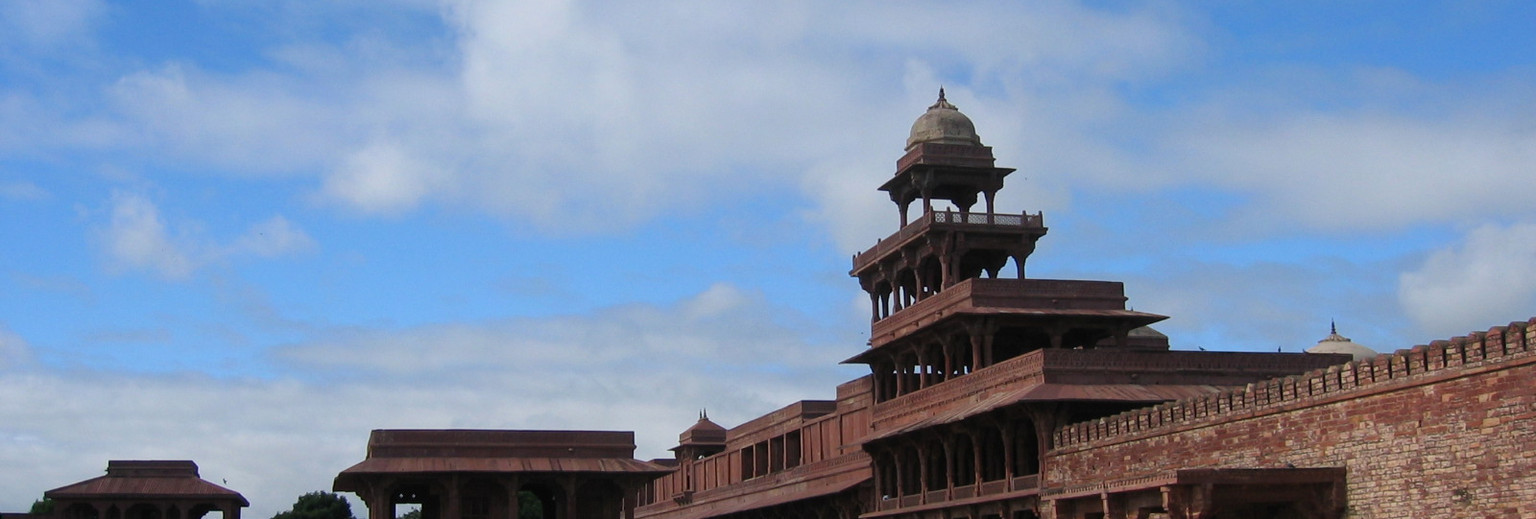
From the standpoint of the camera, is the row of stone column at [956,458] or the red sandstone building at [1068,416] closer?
the red sandstone building at [1068,416]

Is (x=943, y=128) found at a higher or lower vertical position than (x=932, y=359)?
higher

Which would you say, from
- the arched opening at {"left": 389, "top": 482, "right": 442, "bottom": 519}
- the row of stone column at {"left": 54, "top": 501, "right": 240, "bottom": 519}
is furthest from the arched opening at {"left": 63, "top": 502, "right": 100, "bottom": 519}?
the arched opening at {"left": 389, "top": 482, "right": 442, "bottom": 519}

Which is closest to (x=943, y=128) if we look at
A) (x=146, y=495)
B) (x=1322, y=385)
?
(x=1322, y=385)

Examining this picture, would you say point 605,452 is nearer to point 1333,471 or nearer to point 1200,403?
point 1200,403

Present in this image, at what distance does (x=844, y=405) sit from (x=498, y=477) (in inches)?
442

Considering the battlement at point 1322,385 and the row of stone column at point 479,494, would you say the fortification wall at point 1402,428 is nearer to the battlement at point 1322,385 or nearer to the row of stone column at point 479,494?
the battlement at point 1322,385

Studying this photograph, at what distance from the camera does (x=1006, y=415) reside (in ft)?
127

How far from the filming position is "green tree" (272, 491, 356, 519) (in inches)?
4550

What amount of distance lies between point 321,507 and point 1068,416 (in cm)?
8835

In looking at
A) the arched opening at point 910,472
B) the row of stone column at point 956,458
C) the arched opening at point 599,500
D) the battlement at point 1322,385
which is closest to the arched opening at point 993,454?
the row of stone column at point 956,458

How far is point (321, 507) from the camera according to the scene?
116 meters

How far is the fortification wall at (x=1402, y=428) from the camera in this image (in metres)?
23.5

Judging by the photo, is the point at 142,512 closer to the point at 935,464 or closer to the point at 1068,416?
the point at 935,464

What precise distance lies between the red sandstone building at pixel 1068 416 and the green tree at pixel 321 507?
54.4 meters
